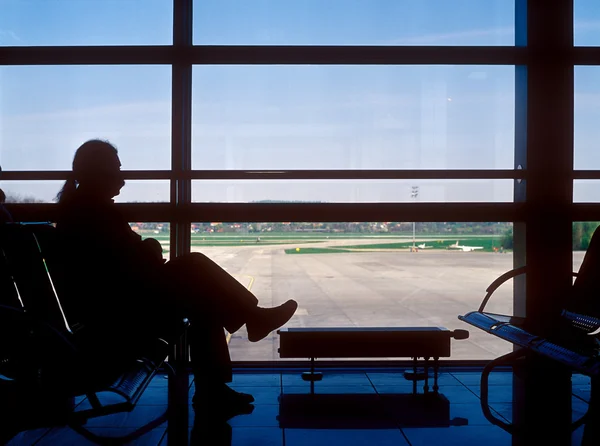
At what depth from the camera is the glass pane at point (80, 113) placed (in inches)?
126

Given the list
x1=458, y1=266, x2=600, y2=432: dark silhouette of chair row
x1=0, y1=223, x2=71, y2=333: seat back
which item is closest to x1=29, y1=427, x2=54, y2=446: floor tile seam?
x1=0, y1=223, x2=71, y2=333: seat back

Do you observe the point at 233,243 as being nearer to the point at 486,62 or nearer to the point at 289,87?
the point at 289,87

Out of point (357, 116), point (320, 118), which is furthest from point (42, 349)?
point (357, 116)

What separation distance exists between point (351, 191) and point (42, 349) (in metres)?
2.15

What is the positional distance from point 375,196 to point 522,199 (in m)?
0.98

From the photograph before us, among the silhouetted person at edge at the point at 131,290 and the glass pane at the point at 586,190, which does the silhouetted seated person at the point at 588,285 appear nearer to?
the glass pane at the point at 586,190

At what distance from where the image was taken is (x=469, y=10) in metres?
3.41

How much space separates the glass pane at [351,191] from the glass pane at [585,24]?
1.08 m

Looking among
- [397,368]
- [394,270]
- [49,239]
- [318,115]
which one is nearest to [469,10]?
[318,115]

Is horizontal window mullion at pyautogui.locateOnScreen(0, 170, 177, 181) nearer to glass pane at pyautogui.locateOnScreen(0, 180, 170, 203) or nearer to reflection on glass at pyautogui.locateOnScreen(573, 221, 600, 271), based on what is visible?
glass pane at pyautogui.locateOnScreen(0, 180, 170, 203)

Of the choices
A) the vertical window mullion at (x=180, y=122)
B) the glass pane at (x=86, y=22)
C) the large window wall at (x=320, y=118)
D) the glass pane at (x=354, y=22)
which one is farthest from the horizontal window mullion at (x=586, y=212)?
the glass pane at (x=86, y=22)

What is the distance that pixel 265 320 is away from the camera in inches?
85.1

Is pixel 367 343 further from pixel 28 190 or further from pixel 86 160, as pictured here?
pixel 28 190

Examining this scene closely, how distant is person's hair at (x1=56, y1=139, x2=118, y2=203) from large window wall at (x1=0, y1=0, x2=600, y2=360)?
864 mm
